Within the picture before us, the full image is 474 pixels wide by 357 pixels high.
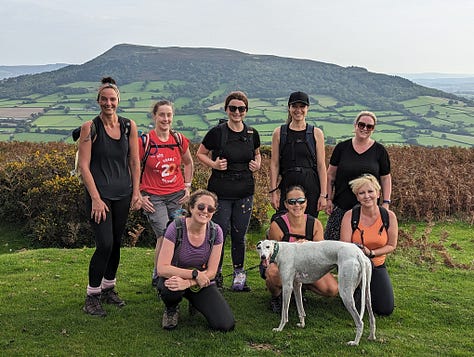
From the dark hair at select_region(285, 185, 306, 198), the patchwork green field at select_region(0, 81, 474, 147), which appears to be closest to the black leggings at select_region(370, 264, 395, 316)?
the dark hair at select_region(285, 185, 306, 198)

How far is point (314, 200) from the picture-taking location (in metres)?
6.63

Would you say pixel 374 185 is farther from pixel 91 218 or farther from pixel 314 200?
pixel 91 218

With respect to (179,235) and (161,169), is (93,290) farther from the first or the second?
(161,169)

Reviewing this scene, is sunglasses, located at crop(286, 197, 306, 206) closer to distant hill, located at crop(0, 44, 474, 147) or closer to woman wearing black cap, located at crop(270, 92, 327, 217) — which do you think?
woman wearing black cap, located at crop(270, 92, 327, 217)

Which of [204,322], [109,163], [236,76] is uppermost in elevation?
[236,76]

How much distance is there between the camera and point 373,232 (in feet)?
20.5

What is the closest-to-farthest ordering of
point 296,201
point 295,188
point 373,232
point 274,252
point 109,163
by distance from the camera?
point 274,252
point 109,163
point 296,201
point 295,188
point 373,232

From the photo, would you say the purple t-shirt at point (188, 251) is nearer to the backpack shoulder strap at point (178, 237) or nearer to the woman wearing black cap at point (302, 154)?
the backpack shoulder strap at point (178, 237)

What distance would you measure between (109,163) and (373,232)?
3560 millimetres

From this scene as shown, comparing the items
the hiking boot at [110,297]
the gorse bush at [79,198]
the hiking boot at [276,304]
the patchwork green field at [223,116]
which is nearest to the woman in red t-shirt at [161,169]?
the hiking boot at [110,297]

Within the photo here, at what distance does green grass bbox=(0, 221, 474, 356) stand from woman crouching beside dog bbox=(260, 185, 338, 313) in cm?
38

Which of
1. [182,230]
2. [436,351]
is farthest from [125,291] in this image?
[436,351]

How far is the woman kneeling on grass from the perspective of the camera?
5500 mm

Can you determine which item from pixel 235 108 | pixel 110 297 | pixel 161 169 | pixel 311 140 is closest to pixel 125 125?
pixel 161 169
